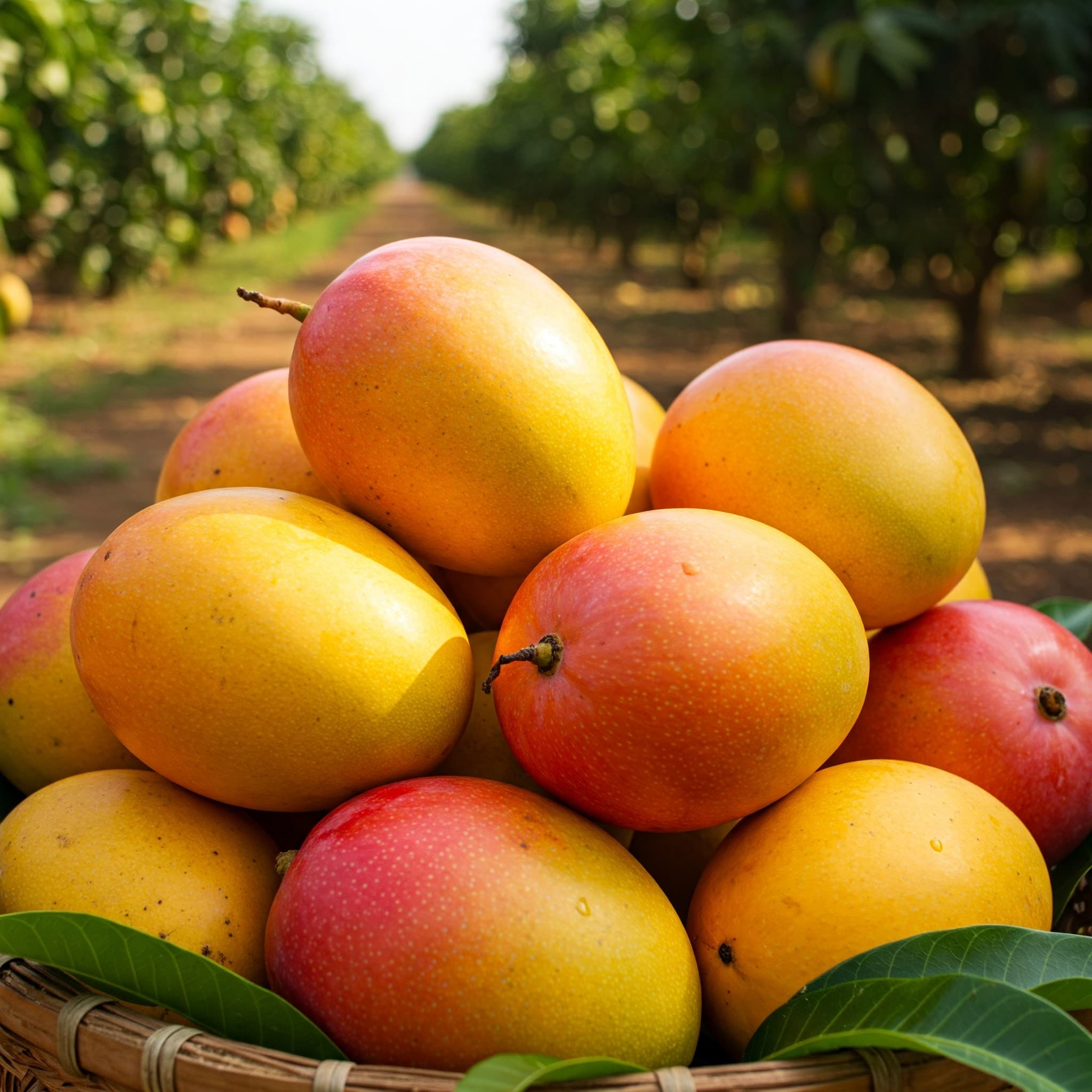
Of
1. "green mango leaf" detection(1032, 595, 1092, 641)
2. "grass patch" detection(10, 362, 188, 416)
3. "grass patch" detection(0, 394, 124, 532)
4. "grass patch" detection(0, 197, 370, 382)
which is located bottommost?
"grass patch" detection(0, 394, 124, 532)

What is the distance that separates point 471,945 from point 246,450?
2.56 feet

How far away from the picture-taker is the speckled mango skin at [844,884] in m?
1.01

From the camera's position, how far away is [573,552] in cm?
113

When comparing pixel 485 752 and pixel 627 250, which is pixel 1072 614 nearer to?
pixel 485 752

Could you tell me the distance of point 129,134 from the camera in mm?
10445

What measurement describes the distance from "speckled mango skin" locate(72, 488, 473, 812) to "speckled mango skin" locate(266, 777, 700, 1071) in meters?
0.09

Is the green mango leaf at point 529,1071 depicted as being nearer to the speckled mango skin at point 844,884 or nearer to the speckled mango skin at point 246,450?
the speckled mango skin at point 844,884

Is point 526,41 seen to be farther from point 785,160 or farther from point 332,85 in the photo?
point 785,160

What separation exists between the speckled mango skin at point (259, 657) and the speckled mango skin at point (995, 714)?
1.88 ft

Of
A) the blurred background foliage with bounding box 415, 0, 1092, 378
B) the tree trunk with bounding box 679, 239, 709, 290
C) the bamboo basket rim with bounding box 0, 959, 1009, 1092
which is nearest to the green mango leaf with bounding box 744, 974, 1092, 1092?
the bamboo basket rim with bounding box 0, 959, 1009, 1092

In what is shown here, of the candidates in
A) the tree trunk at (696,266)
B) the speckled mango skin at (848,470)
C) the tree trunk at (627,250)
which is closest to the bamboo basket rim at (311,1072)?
the speckled mango skin at (848,470)

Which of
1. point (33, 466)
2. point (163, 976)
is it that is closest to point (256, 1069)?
point (163, 976)

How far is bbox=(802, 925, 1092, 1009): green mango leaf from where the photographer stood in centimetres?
95

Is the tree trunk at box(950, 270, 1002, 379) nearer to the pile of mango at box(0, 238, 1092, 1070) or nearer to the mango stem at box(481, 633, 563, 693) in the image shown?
the pile of mango at box(0, 238, 1092, 1070)
